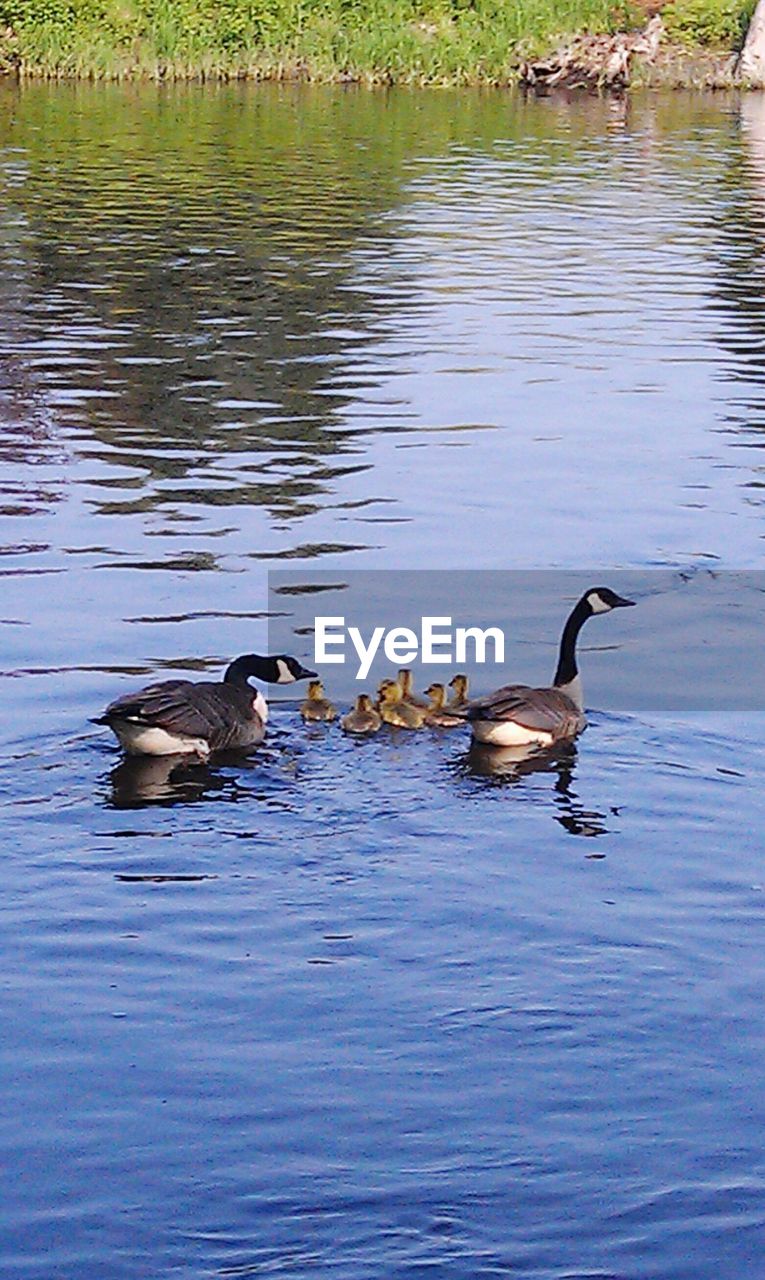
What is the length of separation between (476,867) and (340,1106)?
245 cm

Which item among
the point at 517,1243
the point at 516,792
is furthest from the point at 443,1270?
the point at 516,792

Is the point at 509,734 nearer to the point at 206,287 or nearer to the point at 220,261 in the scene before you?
the point at 206,287

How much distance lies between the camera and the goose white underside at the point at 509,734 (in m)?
12.0

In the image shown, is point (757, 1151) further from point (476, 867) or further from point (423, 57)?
point (423, 57)

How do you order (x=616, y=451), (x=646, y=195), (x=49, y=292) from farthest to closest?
(x=646, y=195) → (x=49, y=292) → (x=616, y=451)

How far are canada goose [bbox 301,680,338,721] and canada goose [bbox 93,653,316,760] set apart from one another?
1.30 feet

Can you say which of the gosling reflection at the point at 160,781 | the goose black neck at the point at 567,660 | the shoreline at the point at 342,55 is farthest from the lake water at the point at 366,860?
the shoreline at the point at 342,55

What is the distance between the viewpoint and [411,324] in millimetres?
26422

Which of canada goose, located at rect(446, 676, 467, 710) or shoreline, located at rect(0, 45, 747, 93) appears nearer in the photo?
canada goose, located at rect(446, 676, 467, 710)

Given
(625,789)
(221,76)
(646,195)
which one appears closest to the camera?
(625,789)

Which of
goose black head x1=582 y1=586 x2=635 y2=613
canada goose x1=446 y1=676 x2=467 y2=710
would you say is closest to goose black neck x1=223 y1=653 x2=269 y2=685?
canada goose x1=446 y1=676 x2=467 y2=710

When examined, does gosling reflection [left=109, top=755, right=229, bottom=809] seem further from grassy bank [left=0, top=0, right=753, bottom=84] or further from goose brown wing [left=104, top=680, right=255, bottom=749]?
grassy bank [left=0, top=0, right=753, bottom=84]

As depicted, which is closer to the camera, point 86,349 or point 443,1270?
point 443,1270

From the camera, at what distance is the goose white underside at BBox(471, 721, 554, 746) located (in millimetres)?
12023
